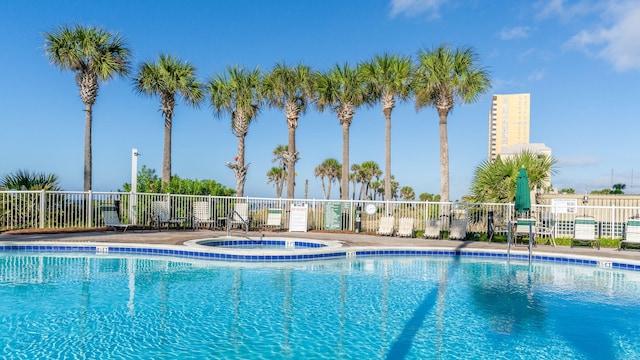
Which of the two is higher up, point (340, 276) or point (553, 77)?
point (553, 77)

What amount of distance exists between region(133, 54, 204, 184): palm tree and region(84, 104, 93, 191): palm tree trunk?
10.4 ft

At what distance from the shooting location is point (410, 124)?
27078 mm

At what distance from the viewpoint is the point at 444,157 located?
694 inches

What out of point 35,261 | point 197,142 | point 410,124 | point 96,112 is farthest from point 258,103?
point 35,261

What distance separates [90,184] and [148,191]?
2869 mm

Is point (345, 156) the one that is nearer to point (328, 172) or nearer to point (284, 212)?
point (284, 212)

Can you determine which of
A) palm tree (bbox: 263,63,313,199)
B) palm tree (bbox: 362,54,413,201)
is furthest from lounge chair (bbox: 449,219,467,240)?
palm tree (bbox: 263,63,313,199)

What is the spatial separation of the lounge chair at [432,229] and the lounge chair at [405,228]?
0.51 m

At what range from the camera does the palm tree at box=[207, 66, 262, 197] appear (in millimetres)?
20641

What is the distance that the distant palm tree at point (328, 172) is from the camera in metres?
59.2

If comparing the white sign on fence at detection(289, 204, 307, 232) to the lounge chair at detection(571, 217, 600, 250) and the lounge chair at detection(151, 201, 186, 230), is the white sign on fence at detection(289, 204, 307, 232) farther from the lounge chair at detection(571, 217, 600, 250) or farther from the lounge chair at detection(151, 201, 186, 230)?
the lounge chair at detection(571, 217, 600, 250)

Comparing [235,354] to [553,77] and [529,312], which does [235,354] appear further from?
[553,77]

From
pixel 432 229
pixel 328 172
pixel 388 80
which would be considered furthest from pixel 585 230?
pixel 328 172

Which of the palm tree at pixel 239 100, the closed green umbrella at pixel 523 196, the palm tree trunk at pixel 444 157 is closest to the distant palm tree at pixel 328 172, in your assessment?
the palm tree at pixel 239 100
